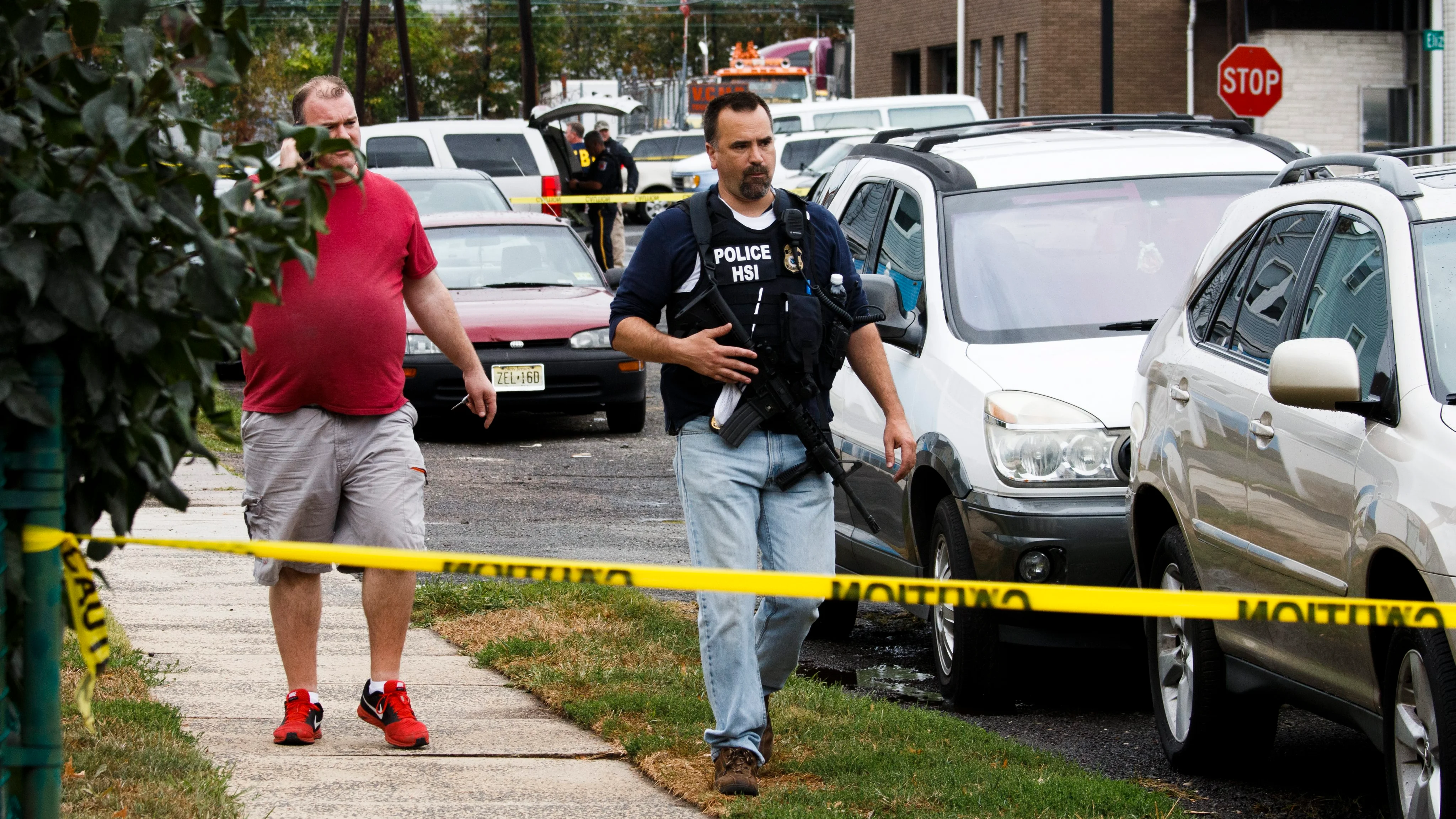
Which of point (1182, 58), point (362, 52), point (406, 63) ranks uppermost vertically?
point (362, 52)

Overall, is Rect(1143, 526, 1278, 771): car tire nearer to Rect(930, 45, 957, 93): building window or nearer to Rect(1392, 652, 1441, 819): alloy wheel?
Rect(1392, 652, 1441, 819): alloy wheel

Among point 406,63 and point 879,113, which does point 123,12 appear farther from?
point 406,63

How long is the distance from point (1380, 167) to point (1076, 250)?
7.84ft

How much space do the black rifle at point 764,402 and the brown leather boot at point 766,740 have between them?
0.63m

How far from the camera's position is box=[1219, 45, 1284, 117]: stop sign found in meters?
22.3

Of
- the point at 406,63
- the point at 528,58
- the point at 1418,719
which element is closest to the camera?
the point at 1418,719

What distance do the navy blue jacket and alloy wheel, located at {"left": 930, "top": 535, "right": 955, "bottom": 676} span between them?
1.42m

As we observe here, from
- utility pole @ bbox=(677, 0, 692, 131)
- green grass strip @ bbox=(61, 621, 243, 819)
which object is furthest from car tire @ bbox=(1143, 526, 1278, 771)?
utility pole @ bbox=(677, 0, 692, 131)

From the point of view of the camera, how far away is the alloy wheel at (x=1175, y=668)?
17.9ft

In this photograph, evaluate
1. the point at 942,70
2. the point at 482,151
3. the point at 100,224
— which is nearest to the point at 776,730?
the point at 100,224

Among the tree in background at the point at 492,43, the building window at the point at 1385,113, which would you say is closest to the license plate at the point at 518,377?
the building window at the point at 1385,113

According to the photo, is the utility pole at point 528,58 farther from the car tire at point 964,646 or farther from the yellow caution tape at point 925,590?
the yellow caution tape at point 925,590

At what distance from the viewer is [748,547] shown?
16.5ft

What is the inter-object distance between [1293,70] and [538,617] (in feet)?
91.7
